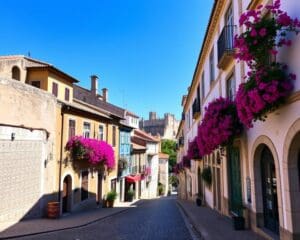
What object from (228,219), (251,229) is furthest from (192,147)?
(251,229)

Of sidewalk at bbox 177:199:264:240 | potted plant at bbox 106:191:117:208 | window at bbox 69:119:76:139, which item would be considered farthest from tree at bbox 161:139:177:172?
sidewalk at bbox 177:199:264:240

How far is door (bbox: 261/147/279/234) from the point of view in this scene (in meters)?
8.42

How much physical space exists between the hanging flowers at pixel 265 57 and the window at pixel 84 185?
1595 centimetres

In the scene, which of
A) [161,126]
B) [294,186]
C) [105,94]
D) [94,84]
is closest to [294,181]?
[294,186]

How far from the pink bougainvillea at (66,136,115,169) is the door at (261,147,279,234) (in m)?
12.4

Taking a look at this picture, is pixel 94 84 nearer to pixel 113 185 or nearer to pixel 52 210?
pixel 113 185

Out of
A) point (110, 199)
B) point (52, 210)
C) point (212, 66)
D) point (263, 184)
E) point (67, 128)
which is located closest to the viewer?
point (263, 184)

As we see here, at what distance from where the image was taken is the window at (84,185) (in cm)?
2070

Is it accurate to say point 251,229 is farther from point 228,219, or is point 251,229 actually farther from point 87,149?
point 87,149

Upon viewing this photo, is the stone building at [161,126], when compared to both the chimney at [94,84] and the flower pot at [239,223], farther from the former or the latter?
the flower pot at [239,223]

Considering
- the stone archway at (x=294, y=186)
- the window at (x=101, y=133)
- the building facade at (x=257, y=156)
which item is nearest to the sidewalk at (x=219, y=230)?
the building facade at (x=257, y=156)

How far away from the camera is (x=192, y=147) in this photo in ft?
66.7

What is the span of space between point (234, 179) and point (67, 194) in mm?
10847

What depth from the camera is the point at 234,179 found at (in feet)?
39.7
